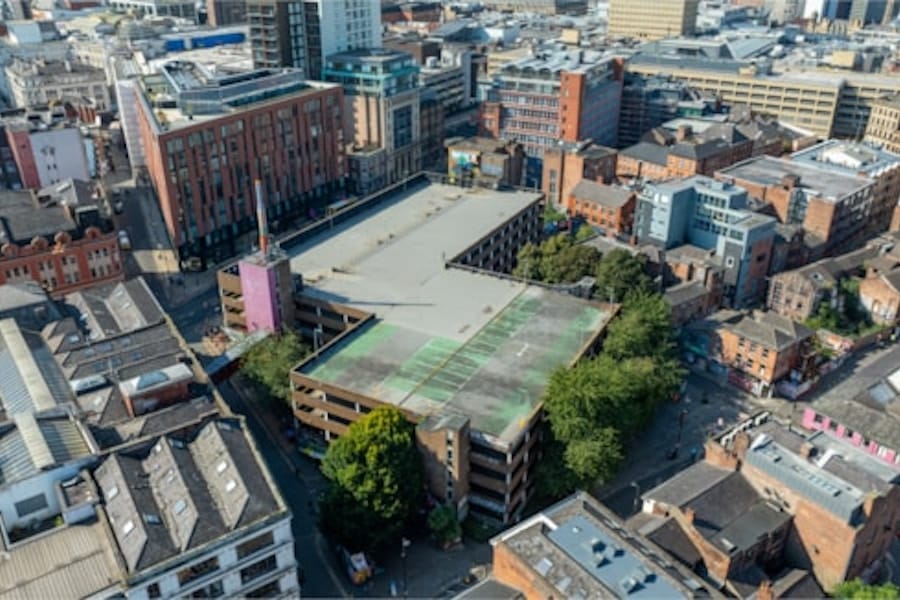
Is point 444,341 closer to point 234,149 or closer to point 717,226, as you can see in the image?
point 717,226

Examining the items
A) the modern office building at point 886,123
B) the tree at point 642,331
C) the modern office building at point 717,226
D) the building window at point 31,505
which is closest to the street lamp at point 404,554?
the building window at point 31,505

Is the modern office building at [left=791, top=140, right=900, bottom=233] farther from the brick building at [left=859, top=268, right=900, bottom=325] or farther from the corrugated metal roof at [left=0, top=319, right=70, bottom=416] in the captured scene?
the corrugated metal roof at [left=0, top=319, right=70, bottom=416]

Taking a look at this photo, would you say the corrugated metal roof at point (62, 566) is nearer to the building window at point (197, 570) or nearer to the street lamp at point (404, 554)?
the building window at point (197, 570)

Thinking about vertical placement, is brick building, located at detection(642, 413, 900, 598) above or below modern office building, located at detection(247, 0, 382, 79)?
below

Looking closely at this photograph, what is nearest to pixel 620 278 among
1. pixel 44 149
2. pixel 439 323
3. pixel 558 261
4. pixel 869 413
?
pixel 558 261

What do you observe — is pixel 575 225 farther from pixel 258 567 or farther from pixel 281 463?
pixel 258 567

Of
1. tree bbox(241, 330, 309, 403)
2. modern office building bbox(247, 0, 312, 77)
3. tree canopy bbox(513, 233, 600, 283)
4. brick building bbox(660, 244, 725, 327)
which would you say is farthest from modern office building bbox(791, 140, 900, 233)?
tree bbox(241, 330, 309, 403)
